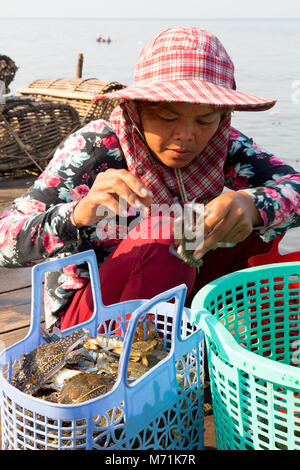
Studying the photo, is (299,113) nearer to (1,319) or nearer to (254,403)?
(1,319)

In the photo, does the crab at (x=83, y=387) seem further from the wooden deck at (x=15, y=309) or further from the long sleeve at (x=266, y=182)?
the long sleeve at (x=266, y=182)

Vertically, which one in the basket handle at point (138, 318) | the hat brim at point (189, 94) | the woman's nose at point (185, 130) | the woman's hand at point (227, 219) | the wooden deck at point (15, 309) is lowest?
the wooden deck at point (15, 309)

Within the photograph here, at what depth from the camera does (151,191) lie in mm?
1949

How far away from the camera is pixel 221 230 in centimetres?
166

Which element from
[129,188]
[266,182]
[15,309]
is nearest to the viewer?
[129,188]

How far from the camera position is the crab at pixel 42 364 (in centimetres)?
144

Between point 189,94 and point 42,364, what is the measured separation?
0.88 metres

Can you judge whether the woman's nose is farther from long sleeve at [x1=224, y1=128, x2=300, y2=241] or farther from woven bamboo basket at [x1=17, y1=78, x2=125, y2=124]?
woven bamboo basket at [x1=17, y1=78, x2=125, y2=124]

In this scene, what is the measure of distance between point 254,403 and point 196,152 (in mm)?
934

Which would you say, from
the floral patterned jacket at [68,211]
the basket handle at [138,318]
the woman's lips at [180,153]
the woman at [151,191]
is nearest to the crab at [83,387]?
the basket handle at [138,318]

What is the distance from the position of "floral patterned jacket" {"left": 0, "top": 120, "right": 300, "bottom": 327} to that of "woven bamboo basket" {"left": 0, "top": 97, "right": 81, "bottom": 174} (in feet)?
10.4

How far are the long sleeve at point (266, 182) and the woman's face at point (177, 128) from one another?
0.24 metres

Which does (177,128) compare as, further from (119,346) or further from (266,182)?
(119,346)

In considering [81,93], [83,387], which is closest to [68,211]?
[83,387]
